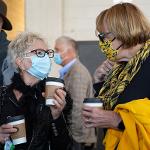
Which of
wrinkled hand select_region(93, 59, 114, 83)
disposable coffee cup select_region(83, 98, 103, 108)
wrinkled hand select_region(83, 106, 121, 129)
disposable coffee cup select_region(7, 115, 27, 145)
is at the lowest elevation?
disposable coffee cup select_region(7, 115, 27, 145)

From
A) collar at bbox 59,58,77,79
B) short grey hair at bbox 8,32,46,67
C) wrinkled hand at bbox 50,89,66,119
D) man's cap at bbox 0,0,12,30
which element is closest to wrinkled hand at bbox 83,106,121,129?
wrinkled hand at bbox 50,89,66,119

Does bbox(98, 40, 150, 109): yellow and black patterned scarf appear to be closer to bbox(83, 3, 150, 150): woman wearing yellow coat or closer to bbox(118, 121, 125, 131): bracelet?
bbox(83, 3, 150, 150): woman wearing yellow coat

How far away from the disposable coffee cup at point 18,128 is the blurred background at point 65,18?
3503 millimetres

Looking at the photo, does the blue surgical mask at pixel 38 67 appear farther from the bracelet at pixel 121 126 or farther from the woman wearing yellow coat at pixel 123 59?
the bracelet at pixel 121 126

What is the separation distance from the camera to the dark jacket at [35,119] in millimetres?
2418

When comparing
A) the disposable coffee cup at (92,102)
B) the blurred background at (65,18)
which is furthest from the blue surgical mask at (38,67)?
the blurred background at (65,18)

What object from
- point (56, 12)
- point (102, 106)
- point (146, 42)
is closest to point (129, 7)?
point (146, 42)

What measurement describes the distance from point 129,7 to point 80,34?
3.57m

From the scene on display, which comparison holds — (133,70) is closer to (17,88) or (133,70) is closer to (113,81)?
(113,81)

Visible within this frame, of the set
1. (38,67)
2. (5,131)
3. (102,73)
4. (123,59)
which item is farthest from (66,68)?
(5,131)

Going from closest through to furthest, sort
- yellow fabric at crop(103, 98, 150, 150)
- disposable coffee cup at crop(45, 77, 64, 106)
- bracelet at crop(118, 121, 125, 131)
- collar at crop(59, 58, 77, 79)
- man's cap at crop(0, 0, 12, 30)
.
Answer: yellow fabric at crop(103, 98, 150, 150) < bracelet at crop(118, 121, 125, 131) < disposable coffee cup at crop(45, 77, 64, 106) < man's cap at crop(0, 0, 12, 30) < collar at crop(59, 58, 77, 79)

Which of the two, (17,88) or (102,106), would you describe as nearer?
(102,106)

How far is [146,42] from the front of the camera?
236 centimetres

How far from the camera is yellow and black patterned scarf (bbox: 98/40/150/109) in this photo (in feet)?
7.50
